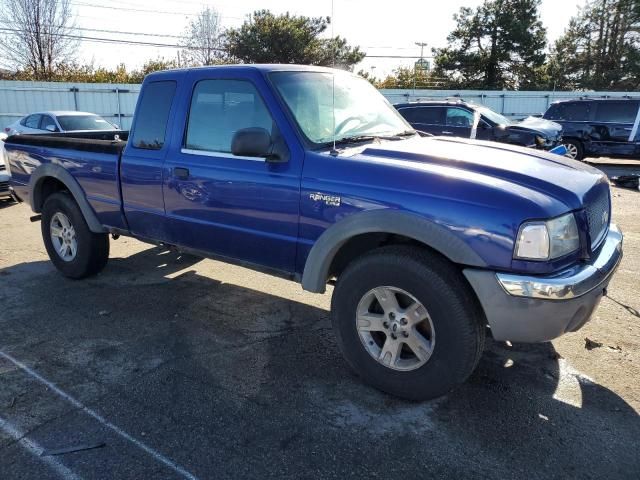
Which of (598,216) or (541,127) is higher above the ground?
(541,127)

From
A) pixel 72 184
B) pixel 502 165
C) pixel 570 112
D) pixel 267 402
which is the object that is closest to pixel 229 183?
pixel 267 402

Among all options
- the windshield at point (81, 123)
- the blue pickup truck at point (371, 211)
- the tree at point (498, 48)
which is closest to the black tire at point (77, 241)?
the blue pickup truck at point (371, 211)

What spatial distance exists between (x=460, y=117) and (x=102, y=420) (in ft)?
34.5

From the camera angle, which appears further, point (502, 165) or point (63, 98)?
point (63, 98)

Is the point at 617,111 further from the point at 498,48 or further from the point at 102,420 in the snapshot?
the point at 498,48

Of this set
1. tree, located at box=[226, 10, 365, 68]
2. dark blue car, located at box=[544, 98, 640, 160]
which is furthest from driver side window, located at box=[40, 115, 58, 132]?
tree, located at box=[226, 10, 365, 68]

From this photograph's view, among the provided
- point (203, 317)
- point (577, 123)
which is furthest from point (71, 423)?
point (577, 123)

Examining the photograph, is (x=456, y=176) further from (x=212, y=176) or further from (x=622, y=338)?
(x=622, y=338)

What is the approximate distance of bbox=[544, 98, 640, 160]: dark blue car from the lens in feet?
45.8

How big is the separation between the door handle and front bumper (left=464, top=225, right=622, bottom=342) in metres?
2.23

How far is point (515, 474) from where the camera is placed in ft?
8.25

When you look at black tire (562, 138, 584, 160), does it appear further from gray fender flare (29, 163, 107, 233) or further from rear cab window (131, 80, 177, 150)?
gray fender flare (29, 163, 107, 233)

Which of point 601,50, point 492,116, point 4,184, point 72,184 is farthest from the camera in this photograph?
point 601,50

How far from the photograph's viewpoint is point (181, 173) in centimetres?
397
